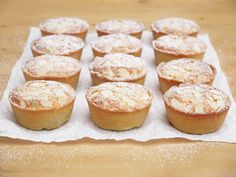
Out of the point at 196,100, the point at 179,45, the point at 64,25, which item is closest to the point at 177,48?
the point at 179,45

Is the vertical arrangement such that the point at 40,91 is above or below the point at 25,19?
above

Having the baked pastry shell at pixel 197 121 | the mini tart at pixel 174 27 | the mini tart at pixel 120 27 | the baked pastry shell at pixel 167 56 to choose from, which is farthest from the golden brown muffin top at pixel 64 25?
the baked pastry shell at pixel 197 121

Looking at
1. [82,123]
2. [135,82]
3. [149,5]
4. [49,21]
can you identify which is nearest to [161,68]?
[135,82]

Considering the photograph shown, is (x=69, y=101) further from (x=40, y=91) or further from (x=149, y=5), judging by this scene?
(x=149, y=5)

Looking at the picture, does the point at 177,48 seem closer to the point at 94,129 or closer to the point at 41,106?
the point at 94,129

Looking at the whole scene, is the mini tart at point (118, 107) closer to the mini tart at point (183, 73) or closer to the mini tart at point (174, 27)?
the mini tart at point (183, 73)

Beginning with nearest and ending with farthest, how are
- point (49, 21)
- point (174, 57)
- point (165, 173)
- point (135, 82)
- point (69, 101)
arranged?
point (165, 173)
point (69, 101)
point (135, 82)
point (174, 57)
point (49, 21)

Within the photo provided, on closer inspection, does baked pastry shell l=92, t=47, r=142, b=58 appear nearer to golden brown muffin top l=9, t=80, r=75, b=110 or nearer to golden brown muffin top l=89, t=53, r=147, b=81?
golden brown muffin top l=89, t=53, r=147, b=81
